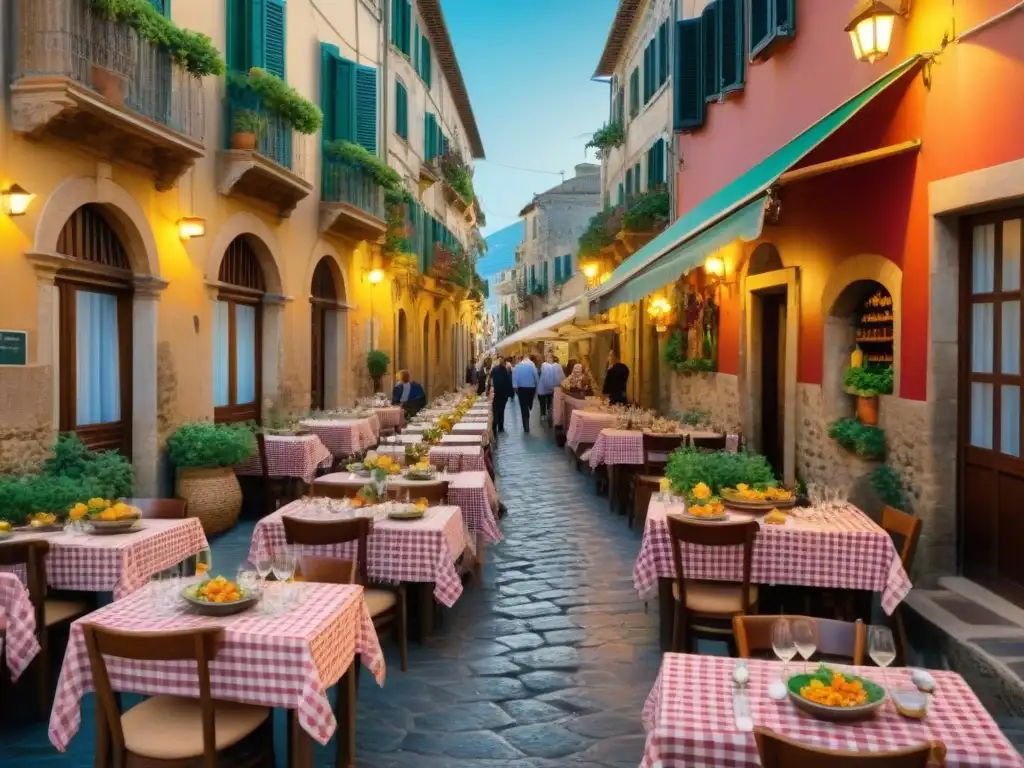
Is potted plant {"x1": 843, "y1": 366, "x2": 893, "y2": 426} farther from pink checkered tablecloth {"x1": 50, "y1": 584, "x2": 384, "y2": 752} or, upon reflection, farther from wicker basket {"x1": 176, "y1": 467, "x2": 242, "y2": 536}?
wicker basket {"x1": 176, "y1": 467, "x2": 242, "y2": 536}

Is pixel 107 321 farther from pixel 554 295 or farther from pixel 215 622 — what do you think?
pixel 554 295

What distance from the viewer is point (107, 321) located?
9453 millimetres

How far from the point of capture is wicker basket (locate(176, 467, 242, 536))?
9492 millimetres

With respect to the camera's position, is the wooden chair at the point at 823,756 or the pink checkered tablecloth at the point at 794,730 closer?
the wooden chair at the point at 823,756

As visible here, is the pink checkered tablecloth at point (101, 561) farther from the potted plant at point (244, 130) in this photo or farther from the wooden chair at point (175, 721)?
the potted plant at point (244, 130)

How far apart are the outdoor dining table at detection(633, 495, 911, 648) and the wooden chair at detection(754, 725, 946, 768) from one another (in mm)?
3035

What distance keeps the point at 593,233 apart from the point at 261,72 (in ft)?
31.4

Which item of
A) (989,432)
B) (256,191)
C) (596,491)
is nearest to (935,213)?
(989,432)


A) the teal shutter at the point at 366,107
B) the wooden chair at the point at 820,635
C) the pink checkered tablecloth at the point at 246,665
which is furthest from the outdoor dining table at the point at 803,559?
the teal shutter at the point at 366,107

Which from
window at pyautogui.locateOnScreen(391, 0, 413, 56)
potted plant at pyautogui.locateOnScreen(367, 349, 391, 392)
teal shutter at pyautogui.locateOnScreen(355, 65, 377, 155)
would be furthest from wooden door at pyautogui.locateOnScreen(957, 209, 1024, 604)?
window at pyautogui.locateOnScreen(391, 0, 413, 56)

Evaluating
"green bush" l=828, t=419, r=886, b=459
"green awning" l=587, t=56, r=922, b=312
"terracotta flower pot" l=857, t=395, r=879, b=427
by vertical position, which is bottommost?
"green bush" l=828, t=419, r=886, b=459

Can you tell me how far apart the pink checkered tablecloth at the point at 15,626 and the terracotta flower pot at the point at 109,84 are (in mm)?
5001

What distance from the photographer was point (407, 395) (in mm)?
17484

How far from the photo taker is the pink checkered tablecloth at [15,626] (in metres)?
4.55
